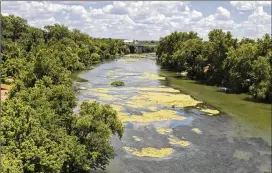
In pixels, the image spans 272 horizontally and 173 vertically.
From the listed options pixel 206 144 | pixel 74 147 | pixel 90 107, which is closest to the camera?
pixel 74 147

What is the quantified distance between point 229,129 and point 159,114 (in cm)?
1318

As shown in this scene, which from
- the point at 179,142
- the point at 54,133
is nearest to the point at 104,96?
the point at 179,142

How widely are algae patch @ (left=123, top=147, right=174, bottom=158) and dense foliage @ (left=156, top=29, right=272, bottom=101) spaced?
1198 cm

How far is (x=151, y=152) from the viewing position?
38.1 m

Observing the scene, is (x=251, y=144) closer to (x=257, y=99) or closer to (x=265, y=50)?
(x=257, y=99)

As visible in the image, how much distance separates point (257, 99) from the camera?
44.2 m

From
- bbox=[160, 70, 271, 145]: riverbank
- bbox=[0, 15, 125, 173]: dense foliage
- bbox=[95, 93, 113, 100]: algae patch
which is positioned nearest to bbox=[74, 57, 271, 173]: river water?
bbox=[95, 93, 113, 100]: algae patch

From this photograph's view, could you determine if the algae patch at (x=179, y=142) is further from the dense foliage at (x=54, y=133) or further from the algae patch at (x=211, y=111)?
the algae patch at (x=211, y=111)

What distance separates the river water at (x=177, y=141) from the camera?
33.8 metres

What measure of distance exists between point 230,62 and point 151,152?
45594 millimetres

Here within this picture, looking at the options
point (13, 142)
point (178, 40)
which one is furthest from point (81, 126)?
point (178, 40)

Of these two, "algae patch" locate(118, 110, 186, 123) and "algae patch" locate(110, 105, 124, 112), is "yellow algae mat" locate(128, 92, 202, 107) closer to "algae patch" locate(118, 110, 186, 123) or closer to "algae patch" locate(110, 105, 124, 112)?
"algae patch" locate(110, 105, 124, 112)

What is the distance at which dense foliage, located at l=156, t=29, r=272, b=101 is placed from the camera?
5728 cm

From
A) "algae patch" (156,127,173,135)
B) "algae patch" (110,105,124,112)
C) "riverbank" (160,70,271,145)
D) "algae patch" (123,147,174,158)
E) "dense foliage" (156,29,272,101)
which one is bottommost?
"algae patch" (123,147,174,158)
